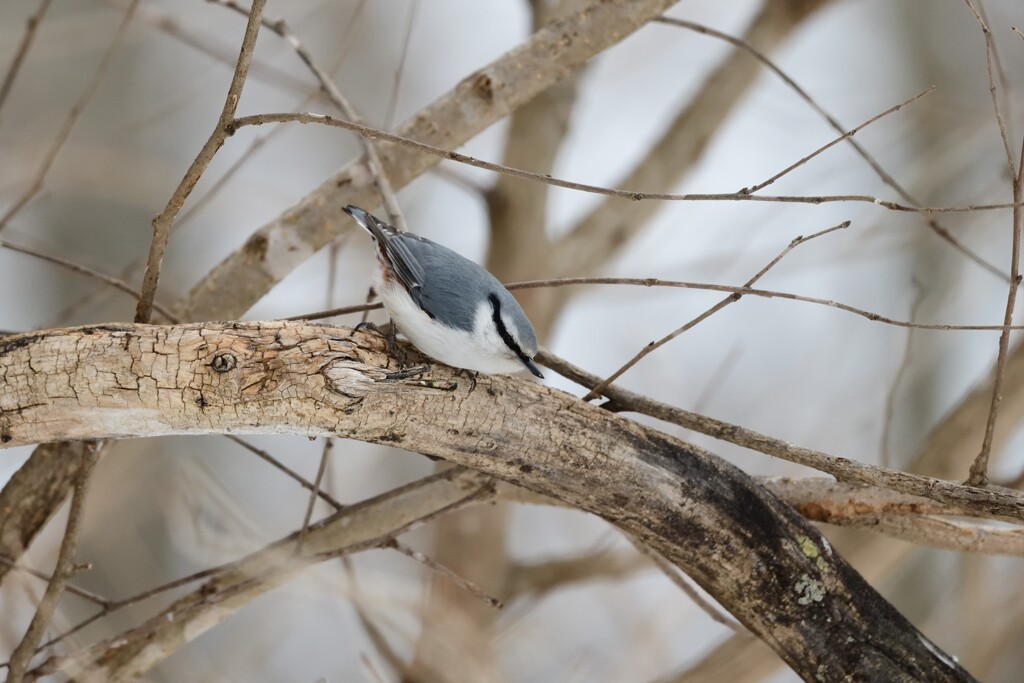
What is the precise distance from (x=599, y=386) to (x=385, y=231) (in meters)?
0.43

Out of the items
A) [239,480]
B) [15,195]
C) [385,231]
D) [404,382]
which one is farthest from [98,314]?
[404,382]

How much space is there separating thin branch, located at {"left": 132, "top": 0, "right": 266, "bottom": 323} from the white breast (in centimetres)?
33

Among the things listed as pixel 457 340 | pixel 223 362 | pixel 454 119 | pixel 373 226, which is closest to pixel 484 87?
pixel 454 119

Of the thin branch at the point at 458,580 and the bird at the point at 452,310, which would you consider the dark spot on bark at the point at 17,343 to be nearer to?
the bird at the point at 452,310

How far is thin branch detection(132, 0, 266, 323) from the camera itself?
100 centimetres

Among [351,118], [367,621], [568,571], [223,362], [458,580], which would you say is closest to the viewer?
[223,362]

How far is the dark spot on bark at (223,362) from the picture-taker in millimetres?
1029

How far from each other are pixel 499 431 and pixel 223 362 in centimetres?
38

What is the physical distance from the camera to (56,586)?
4.09ft

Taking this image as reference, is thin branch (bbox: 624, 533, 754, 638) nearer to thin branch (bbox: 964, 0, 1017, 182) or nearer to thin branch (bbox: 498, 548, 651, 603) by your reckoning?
thin branch (bbox: 498, 548, 651, 603)

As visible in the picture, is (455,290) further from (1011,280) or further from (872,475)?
(1011,280)

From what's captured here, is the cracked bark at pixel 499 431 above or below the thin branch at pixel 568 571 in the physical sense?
below

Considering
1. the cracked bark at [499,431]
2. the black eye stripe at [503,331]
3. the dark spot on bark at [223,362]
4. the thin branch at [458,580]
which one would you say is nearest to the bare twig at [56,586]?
the cracked bark at [499,431]

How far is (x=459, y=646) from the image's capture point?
79.4 inches
